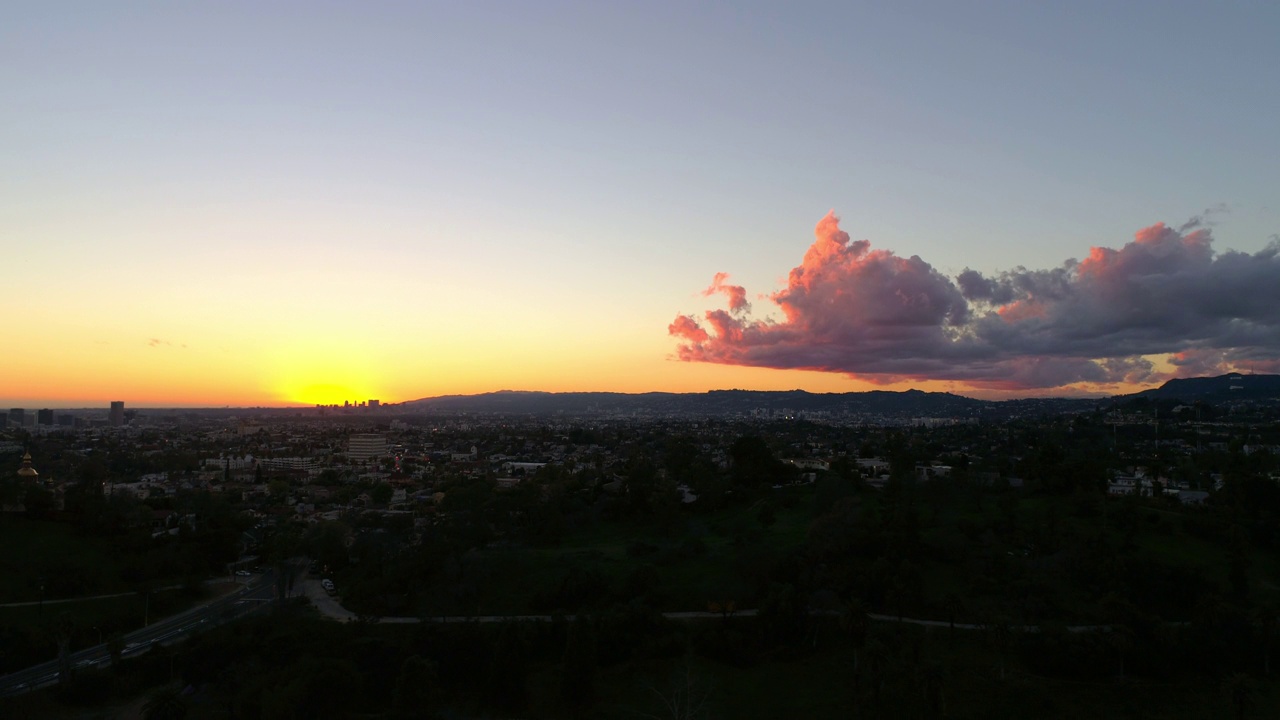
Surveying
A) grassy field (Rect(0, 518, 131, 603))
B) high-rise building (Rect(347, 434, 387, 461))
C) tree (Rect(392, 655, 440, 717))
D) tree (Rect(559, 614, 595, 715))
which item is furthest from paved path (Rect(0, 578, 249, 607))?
high-rise building (Rect(347, 434, 387, 461))

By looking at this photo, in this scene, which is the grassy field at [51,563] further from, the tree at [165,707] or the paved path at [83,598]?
the tree at [165,707]

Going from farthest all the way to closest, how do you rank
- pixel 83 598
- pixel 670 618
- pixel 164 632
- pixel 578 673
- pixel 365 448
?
pixel 365 448 → pixel 83 598 → pixel 164 632 → pixel 670 618 → pixel 578 673

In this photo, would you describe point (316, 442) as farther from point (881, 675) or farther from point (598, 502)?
point (881, 675)

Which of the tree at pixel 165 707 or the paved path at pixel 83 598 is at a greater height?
the paved path at pixel 83 598

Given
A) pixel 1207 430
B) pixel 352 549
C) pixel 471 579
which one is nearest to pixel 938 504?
pixel 471 579

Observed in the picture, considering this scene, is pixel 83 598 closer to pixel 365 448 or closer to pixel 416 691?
pixel 416 691

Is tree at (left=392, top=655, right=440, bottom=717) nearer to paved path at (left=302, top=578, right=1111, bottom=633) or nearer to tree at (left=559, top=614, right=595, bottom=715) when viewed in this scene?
tree at (left=559, top=614, right=595, bottom=715)

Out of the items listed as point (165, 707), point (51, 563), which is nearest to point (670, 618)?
point (165, 707)

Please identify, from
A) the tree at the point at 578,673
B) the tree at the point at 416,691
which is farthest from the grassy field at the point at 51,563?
the tree at the point at 578,673
